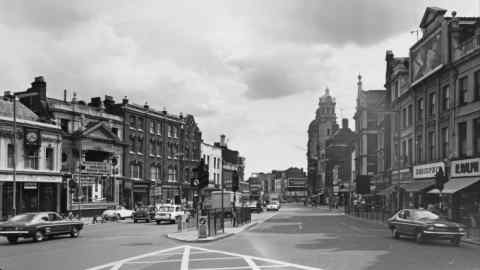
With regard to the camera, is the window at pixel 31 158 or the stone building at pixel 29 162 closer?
the stone building at pixel 29 162

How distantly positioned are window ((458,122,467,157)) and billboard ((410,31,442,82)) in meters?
5.76

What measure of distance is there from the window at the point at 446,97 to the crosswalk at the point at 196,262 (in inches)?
1075

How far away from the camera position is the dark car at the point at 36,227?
26.8 m

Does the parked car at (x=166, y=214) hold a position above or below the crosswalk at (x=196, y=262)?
below

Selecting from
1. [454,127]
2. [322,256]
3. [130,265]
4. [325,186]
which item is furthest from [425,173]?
[325,186]

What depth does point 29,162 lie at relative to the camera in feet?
164

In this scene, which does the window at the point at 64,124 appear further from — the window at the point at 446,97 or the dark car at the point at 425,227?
the dark car at the point at 425,227

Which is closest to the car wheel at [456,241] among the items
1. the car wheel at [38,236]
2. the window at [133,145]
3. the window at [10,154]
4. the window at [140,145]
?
the car wheel at [38,236]

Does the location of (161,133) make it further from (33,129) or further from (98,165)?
(33,129)

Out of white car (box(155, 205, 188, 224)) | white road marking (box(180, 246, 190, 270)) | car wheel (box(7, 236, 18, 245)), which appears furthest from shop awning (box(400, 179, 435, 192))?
car wheel (box(7, 236, 18, 245))

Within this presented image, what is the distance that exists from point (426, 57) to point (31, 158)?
33.2 metres

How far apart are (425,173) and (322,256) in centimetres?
3008

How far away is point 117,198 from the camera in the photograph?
6369 cm

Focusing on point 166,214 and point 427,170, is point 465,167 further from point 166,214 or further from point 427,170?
point 166,214
